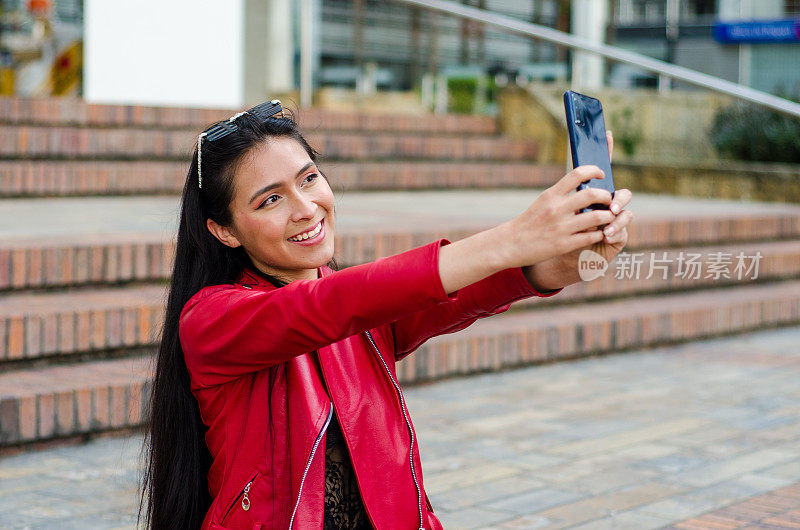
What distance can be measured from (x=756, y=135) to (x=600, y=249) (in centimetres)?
909

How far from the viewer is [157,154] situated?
7.25 meters

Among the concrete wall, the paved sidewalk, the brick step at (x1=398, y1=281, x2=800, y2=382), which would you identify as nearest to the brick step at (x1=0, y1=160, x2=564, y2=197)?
the brick step at (x1=398, y1=281, x2=800, y2=382)

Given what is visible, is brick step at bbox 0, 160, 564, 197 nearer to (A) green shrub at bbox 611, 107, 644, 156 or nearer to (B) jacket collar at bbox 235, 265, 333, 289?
(A) green shrub at bbox 611, 107, 644, 156

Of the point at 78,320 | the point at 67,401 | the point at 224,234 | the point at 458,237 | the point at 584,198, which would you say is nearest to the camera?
the point at 584,198

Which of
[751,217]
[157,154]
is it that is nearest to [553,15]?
[751,217]

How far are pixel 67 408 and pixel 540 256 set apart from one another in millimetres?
2912

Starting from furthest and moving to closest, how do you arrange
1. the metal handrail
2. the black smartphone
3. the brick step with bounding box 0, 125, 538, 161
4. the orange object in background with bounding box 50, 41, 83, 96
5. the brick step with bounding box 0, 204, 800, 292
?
the orange object in background with bounding box 50, 41, 83, 96, the brick step with bounding box 0, 125, 538, 161, the metal handrail, the brick step with bounding box 0, 204, 800, 292, the black smartphone

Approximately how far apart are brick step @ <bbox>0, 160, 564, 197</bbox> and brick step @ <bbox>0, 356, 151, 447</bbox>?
66.2 inches

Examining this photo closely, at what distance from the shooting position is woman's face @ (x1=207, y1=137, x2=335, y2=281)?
190 cm

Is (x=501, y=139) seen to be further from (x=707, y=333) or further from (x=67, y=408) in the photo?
(x=67, y=408)

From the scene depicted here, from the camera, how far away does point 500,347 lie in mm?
5355

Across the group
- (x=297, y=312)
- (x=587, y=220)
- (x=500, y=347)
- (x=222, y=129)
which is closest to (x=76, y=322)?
(x=500, y=347)

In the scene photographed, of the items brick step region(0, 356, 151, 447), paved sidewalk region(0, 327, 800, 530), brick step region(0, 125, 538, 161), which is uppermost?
brick step region(0, 125, 538, 161)

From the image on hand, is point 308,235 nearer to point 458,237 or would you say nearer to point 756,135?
point 458,237
